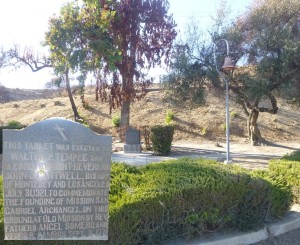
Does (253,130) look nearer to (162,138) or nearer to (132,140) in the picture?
(162,138)

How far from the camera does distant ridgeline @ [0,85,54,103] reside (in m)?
38.9

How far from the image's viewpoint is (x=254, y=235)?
16.3ft

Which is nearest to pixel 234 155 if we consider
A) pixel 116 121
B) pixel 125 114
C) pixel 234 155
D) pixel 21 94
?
pixel 234 155

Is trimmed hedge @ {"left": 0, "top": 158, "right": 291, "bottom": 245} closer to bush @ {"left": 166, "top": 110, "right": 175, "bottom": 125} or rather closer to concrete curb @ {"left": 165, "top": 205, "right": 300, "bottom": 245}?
concrete curb @ {"left": 165, "top": 205, "right": 300, "bottom": 245}

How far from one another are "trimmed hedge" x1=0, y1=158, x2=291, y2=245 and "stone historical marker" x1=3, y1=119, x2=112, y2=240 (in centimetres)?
17

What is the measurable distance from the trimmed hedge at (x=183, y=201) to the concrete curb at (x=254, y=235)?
0.09 m

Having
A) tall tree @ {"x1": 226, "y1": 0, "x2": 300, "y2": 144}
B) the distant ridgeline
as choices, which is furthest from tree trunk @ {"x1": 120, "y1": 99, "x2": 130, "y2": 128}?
the distant ridgeline

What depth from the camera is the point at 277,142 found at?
22.5 metres

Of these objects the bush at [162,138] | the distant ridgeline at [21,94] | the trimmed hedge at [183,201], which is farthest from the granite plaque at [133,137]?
the distant ridgeline at [21,94]

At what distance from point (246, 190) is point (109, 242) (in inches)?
78.9

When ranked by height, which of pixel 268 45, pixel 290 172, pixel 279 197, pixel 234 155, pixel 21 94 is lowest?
pixel 234 155

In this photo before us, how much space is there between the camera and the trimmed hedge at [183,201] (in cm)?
408

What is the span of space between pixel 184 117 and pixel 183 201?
2242 centimetres

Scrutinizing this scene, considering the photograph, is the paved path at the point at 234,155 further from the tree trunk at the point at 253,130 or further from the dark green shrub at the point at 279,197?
the dark green shrub at the point at 279,197
